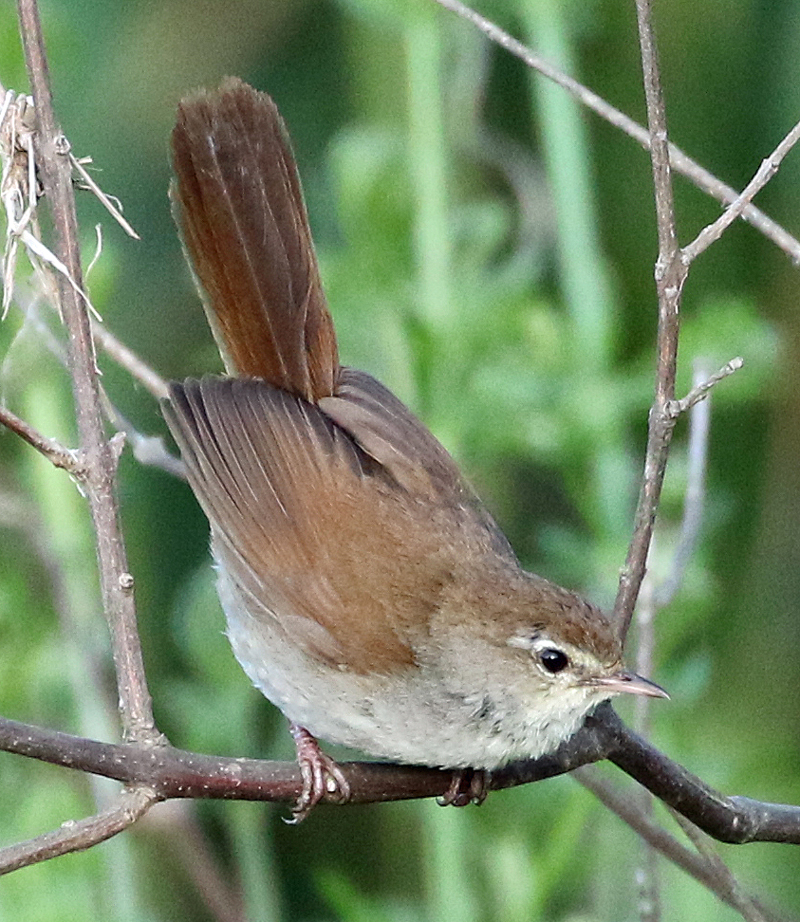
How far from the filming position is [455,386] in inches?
133

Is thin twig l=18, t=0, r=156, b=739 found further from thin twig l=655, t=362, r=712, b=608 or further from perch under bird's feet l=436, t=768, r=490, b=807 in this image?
thin twig l=655, t=362, r=712, b=608

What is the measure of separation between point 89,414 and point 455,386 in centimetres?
129

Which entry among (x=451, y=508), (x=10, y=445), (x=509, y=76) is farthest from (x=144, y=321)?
(x=451, y=508)

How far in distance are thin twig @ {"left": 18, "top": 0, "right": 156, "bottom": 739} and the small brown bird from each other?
1.31 ft

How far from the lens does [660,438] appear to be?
7.76 ft

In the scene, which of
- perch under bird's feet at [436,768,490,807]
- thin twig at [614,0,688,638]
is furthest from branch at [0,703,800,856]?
thin twig at [614,0,688,638]

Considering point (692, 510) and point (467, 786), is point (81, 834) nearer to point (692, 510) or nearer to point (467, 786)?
point (467, 786)

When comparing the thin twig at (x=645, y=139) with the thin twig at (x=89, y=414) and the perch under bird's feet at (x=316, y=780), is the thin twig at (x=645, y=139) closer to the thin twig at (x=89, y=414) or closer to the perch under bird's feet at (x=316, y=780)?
the thin twig at (x=89, y=414)

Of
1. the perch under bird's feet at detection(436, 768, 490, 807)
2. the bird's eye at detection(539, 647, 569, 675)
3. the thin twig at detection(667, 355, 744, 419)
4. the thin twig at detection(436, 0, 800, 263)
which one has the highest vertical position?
the thin twig at detection(436, 0, 800, 263)

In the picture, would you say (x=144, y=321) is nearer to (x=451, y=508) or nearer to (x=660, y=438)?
(x=451, y=508)

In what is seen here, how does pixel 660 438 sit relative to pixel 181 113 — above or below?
below

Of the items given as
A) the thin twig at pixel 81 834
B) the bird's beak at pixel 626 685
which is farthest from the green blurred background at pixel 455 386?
the thin twig at pixel 81 834

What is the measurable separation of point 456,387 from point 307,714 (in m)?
0.94

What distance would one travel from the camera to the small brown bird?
8.50ft
